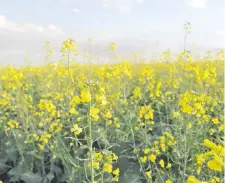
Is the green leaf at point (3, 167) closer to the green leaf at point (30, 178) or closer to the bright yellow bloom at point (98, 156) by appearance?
the green leaf at point (30, 178)

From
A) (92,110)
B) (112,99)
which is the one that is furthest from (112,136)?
(92,110)

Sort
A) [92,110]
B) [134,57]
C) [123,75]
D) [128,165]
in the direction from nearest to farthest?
[92,110], [128,165], [123,75], [134,57]

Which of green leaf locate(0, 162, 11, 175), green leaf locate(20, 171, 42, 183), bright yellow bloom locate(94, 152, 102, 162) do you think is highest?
bright yellow bloom locate(94, 152, 102, 162)

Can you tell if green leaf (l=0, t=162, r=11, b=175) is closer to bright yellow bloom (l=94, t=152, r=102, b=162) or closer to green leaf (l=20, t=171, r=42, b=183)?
green leaf (l=20, t=171, r=42, b=183)

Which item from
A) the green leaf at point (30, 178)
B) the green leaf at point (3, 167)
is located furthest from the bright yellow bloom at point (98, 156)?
the green leaf at point (3, 167)

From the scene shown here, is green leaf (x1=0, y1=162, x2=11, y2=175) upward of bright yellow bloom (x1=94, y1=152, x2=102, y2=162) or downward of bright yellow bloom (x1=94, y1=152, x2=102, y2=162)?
downward

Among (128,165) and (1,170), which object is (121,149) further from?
(1,170)

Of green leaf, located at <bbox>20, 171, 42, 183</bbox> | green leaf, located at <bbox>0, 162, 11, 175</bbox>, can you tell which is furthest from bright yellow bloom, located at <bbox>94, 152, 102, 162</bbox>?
green leaf, located at <bbox>0, 162, 11, 175</bbox>

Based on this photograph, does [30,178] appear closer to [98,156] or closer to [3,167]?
[3,167]

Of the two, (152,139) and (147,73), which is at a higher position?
(147,73)

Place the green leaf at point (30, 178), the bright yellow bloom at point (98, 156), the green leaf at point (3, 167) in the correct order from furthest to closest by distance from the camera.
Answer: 1. the green leaf at point (3, 167)
2. the green leaf at point (30, 178)
3. the bright yellow bloom at point (98, 156)

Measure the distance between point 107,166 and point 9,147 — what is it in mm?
2033

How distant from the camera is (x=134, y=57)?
10.8 meters

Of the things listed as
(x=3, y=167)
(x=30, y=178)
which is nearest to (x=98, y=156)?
(x=30, y=178)
